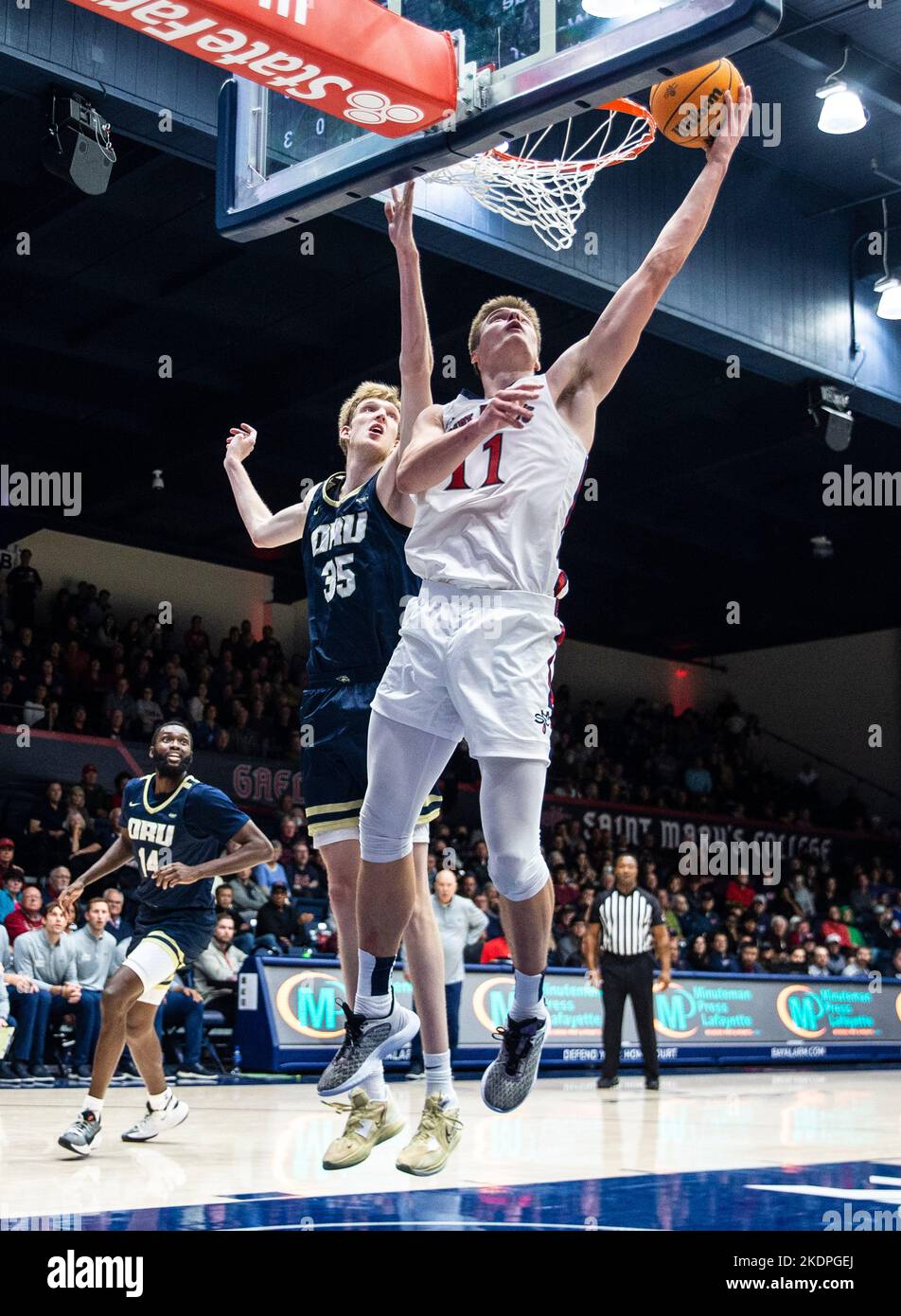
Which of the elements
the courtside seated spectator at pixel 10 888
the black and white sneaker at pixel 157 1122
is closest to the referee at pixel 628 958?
the courtside seated spectator at pixel 10 888

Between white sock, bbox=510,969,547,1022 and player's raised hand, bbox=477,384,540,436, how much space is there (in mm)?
1606

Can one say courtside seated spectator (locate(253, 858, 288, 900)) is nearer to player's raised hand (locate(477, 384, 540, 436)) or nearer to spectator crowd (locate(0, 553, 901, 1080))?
spectator crowd (locate(0, 553, 901, 1080))

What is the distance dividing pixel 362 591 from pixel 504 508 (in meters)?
0.98

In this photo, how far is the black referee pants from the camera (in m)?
14.0

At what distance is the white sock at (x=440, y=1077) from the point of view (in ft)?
15.0

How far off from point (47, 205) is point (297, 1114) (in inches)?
370

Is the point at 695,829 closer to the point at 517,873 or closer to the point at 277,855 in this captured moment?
the point at 277,855

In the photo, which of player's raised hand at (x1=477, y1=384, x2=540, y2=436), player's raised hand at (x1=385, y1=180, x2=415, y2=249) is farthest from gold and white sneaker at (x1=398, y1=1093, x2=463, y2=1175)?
player's raised hand at (x1=385, y1=180, x2=415, y2=249)

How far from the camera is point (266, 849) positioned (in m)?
7.85

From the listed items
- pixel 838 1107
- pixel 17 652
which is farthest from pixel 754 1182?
pixel 17 652

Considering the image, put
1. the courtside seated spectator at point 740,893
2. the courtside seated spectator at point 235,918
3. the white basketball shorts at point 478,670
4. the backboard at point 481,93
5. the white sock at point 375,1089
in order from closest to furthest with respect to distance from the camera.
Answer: the white basketball shorts at point 478,670
the backboard at point 481,93
the white sock at point 375,1089
the courtside seated spectator at point 235,918
the courtside seated spectator at point 740,893

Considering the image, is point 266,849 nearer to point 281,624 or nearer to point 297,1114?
point 297,1114

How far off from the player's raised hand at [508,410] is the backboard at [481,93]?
138 cm

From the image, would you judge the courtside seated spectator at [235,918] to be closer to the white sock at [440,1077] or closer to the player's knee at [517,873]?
the white sock at [440,1077]
